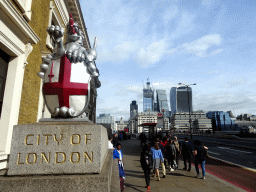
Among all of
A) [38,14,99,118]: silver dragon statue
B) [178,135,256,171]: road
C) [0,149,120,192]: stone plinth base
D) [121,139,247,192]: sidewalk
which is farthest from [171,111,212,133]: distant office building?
[0,149,120,192]: stone plinth base

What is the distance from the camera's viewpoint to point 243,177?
743cm

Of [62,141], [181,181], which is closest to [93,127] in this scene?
[62,141]

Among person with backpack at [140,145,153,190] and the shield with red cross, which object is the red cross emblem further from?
person with backpack at [140,145,153,190]

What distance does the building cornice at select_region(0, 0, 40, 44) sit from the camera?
201 inches

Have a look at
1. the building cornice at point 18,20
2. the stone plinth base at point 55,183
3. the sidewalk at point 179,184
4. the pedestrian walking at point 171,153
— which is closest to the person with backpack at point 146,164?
the sidewalk at point 179,184

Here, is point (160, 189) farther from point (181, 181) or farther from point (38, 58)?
point (38, 58)

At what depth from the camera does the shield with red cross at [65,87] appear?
9.07 ft

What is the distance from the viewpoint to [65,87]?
276 centimetres

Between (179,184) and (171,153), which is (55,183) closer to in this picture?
(179,184)

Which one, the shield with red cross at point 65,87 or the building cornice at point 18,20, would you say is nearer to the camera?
the shield with red cross at point 65,87

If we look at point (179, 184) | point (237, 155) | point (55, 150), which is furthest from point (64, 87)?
point (237, 155)

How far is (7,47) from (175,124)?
446 feet

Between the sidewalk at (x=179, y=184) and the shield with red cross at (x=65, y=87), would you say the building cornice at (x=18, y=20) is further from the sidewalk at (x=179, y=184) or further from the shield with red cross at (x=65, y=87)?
the sidewalk at (x=179, y=184)

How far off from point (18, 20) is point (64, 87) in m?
4.81
